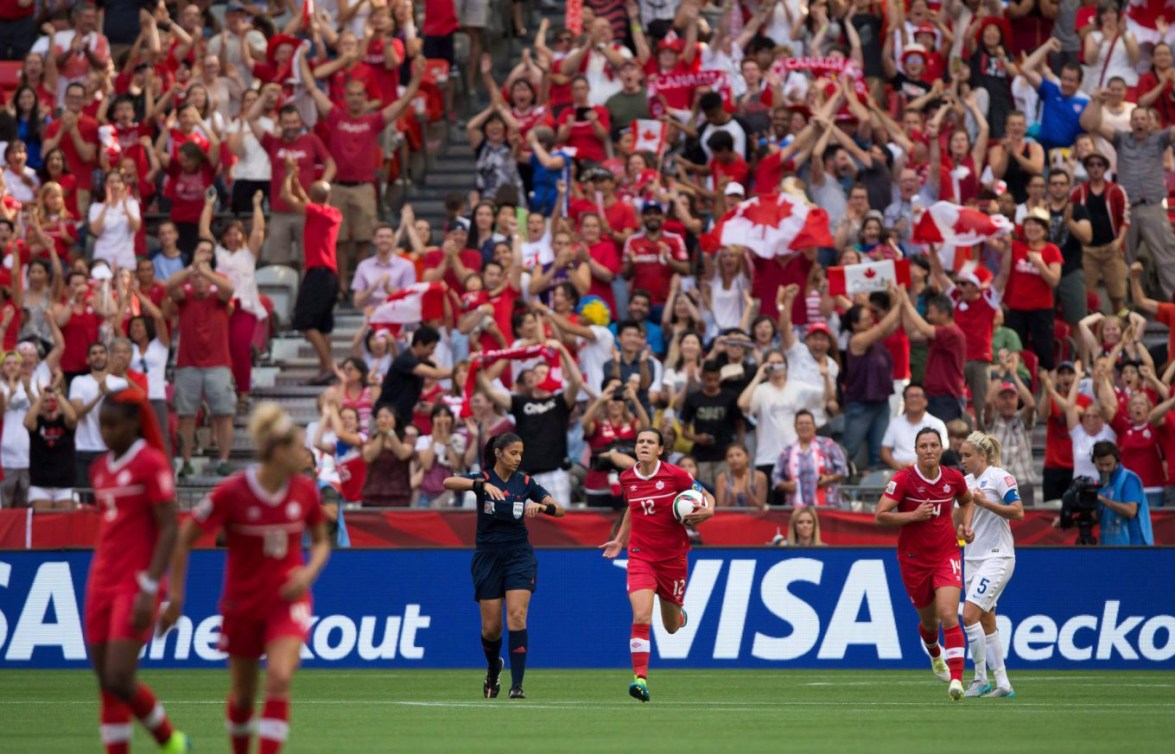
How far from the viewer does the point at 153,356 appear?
80.4 ft

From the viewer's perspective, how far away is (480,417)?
23031 mm

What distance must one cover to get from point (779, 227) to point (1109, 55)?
682 cm

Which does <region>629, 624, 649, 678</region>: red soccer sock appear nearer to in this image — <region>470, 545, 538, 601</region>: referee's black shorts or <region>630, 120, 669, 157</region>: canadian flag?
<region>470, 545, 538, 601</region>: referee's black shorts

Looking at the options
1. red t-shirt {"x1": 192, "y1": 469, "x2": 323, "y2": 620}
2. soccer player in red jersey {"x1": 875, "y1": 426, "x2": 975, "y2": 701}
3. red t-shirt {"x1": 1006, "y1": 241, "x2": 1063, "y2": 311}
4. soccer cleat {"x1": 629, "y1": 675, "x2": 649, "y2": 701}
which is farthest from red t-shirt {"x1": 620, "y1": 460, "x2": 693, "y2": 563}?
red t-shirt {"x1": 1006, "y1": 241, "x2": 1063, "y2": 311}

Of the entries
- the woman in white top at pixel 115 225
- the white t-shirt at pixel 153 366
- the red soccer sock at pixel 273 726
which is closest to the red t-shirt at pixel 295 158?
the woman in white top at pixel 115 225

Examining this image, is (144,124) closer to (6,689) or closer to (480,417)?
(480,417)

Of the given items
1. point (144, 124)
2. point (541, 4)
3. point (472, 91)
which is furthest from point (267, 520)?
point (541, 4)

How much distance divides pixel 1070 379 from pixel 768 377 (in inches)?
145

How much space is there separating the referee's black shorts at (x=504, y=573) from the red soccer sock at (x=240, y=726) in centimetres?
667

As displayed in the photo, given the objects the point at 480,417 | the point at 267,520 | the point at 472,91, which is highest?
the point at 472,91

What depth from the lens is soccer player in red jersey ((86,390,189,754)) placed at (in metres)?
10.2

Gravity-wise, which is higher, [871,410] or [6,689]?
[871,410]

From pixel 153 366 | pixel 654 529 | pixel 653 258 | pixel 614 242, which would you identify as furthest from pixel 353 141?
pixel 654 529

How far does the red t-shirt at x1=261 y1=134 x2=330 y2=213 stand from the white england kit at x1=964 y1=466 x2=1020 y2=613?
41.9 feet
